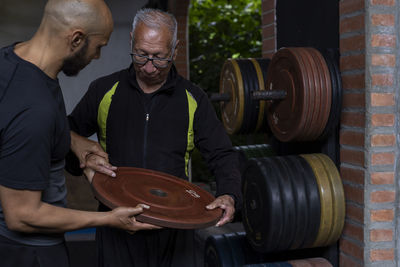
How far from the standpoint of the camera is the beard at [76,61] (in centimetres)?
135

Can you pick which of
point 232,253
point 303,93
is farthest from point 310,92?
point 232,253

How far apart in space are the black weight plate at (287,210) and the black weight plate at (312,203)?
9cm

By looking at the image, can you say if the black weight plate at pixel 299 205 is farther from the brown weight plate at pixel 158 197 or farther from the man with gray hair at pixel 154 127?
the brown weight plate at pixel 158 197

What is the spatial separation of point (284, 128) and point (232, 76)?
2.28 feet

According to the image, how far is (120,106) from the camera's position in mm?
2021

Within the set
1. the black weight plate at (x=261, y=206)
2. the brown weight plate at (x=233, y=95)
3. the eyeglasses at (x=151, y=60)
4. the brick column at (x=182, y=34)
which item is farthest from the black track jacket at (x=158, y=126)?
the brick column at (x=182, y=34)

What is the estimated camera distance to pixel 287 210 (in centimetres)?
237

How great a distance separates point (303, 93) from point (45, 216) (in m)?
1.51

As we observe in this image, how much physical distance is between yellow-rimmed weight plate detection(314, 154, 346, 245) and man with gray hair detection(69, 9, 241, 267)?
0.69 meters

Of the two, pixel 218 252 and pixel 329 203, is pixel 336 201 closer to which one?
pixel 329 203

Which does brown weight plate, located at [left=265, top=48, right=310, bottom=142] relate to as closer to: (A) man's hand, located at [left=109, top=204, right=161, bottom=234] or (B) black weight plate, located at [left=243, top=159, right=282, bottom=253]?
(B) black weight plate, located at [left=243, top=159, right=282, bottom=253]

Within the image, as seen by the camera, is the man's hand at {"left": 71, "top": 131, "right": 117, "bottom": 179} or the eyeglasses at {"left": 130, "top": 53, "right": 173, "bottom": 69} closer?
the man's hand at {"left": 71, "top": 131, "right": 117, "bottom": 179}

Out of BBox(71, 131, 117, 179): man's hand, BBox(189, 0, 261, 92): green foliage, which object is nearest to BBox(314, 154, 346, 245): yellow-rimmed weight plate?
BBox(71, 131, 117, 179): man's hand

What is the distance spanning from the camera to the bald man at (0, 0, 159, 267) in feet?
3.94
